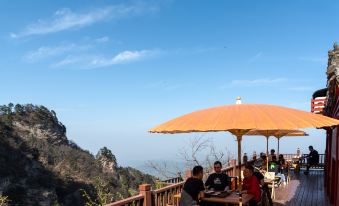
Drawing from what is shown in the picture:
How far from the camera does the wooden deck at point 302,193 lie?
977cm

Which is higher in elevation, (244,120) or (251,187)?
(244,120)

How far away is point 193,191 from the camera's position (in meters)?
6.30

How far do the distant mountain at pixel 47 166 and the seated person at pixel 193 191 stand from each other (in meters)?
33.3

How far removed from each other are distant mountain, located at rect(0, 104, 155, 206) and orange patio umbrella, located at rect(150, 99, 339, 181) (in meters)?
34.5

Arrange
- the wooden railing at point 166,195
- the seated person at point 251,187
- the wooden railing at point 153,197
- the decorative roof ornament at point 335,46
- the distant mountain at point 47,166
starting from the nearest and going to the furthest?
the wooden railing at point 153,197
the seated person at point 251,187
the wooden railing at point 166,195
the decorative roof ornament at point 335,46
the distant mountain at point 47,166

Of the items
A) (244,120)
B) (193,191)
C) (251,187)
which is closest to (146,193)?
(193,191)

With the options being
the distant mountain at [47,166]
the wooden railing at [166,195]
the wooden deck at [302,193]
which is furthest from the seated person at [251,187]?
the distant mountain at [47,166]

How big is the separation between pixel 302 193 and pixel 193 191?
605 cm

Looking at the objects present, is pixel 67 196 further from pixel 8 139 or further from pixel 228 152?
pixel 228 152

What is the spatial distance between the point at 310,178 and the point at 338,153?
7989mm

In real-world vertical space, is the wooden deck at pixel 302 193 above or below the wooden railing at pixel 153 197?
below

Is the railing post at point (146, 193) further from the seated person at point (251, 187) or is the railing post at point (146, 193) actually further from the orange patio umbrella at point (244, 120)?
the seated person at point (251, 187)

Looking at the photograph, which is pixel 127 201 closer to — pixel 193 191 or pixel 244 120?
pixel 193 191

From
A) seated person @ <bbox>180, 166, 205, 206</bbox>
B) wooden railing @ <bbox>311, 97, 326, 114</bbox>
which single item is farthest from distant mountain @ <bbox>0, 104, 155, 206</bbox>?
seated person @ <bbox>180, 166, 205, 206</bbox>
